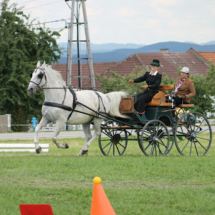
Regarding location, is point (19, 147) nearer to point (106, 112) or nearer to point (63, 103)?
point (106, 112)

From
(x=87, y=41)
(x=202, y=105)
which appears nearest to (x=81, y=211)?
(x=87, y=41)

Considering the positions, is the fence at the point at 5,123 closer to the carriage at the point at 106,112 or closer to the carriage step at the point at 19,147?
the carriage step at the point at 19,147

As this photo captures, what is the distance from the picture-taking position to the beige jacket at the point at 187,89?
1426 centimetres

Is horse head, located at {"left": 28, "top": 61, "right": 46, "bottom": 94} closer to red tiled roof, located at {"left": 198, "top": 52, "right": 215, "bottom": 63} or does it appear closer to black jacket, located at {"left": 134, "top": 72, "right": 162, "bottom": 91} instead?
black jacket, located at {"left": 134, "top": 72, "right": 162, "bottom": 91}

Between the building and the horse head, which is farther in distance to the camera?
the building

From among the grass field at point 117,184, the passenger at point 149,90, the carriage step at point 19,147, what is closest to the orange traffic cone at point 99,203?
the grass field at point 117,184

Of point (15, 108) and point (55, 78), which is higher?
point (55, 78)

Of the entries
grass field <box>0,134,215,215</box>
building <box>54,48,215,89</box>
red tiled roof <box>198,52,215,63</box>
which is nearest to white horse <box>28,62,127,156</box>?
grass field <box>0,134,215,215</box>

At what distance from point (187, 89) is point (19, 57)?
23.3m

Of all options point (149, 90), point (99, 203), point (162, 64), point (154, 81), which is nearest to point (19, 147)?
point (149, 90)

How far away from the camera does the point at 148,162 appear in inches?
451

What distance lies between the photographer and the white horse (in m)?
13.0

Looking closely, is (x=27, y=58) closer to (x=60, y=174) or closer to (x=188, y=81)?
(x=188, y=81)

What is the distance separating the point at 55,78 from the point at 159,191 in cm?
569
